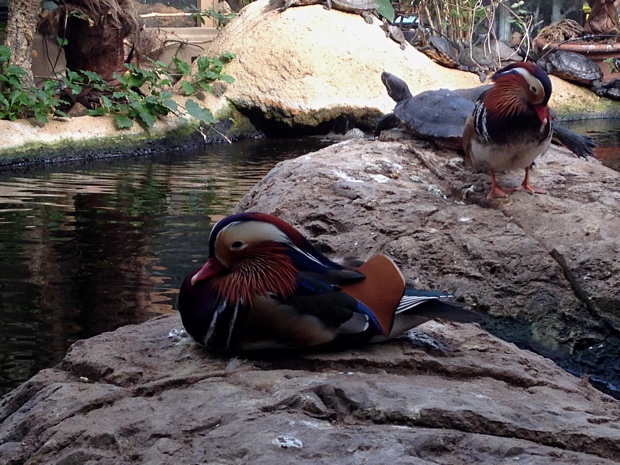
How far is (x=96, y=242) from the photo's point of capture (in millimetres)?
5516

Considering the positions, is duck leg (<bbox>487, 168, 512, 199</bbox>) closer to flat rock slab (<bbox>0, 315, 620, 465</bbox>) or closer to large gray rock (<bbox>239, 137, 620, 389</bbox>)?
large gray rock (<bbox>239, 137, 620, 389</bbox>)

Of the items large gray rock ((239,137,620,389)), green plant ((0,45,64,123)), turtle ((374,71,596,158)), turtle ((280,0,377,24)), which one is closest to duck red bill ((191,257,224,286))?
large gray rock ((239,137,620,389))

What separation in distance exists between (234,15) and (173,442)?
1343 cm

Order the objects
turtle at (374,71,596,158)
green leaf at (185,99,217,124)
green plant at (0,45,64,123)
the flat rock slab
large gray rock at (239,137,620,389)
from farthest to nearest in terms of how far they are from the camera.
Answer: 1. green leaf at (185,99,217,124)
2. green plant at (0,45,64,123)
3. turtle at (374,71,596,158)
4. large gray rock at (239,137,620,389)
5. the flat rock slab

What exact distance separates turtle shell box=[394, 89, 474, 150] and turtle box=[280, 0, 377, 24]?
298 inches

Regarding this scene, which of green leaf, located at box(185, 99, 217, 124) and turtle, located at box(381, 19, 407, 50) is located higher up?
turtle, located at box(381, 19, 407, 50)

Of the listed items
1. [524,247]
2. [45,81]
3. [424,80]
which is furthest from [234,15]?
[524,247]

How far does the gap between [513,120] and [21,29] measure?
25.2 ft

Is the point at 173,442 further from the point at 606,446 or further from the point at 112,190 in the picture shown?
the point at 112,190

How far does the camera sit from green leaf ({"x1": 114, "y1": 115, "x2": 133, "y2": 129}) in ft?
33.8

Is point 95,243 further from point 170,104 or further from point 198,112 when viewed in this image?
point 198,112

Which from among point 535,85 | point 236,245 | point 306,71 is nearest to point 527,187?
point 535,85

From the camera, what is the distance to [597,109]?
53.1 ft

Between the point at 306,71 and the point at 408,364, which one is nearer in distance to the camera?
the point at 408,364
